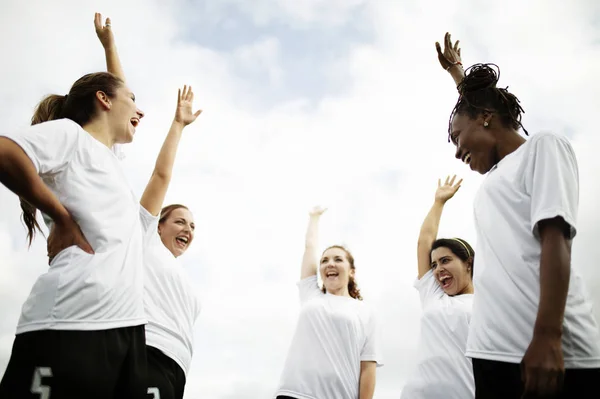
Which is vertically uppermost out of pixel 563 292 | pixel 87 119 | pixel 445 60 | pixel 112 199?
pixel 445 60

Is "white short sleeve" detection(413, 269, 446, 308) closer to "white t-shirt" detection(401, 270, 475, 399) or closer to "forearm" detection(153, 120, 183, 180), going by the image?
"white t-shirt" detection(401, 270, 475, 399)

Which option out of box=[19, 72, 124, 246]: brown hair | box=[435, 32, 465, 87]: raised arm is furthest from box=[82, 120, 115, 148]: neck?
box=[435, 32, 465, 87]: raised arm

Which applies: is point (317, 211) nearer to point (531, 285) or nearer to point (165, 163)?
point (165, 163)

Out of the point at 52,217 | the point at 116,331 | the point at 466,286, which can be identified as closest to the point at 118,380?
the point at 116,331

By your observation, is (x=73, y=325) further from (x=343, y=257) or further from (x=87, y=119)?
(x=343, y=257)

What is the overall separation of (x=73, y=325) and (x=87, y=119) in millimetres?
1269

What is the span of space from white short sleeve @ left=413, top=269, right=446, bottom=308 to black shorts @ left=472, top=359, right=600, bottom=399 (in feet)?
9.92

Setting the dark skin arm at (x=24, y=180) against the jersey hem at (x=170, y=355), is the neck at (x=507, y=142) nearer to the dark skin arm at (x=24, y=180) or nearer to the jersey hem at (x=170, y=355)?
the dark skin arm at (x=24, y=180)

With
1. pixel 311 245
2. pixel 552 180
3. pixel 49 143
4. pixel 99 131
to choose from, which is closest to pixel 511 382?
pixel 552 180

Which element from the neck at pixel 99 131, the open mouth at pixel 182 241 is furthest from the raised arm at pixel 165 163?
the open mouth at pixel 182 241

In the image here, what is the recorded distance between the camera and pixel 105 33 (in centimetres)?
426

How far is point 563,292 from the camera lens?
6.75 feet

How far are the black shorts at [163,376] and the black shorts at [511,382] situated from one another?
Answer: 1714 mm

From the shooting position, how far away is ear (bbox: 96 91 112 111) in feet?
9.75
